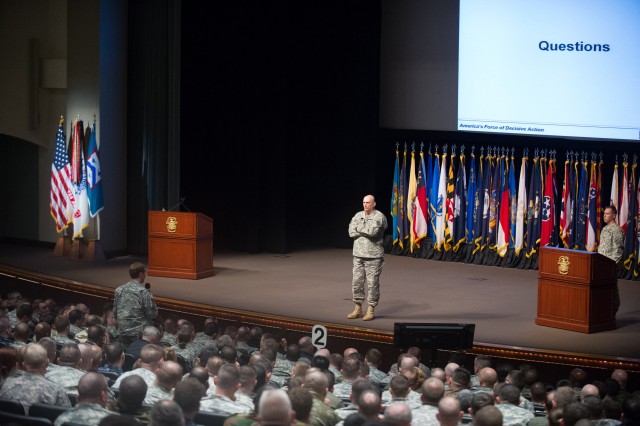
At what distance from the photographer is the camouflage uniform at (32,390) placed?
6.15m

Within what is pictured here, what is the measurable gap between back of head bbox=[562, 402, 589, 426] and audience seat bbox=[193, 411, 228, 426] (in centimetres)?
188

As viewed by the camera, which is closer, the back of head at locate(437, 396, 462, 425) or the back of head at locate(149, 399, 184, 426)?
the back of head at locate(149, 399, 184, 426)

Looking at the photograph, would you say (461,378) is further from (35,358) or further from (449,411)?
(35,358)

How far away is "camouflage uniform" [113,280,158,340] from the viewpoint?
964 centimetres

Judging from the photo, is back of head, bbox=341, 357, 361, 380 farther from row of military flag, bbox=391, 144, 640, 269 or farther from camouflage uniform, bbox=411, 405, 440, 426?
row of military flag, bbox=391, 144, 640, 269

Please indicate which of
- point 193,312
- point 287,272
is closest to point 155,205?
point 287,272

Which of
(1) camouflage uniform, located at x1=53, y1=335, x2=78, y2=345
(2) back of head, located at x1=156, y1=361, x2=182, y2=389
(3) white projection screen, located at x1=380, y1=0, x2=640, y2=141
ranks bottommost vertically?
(1) camouflage uniform, located at x1=53, y1=335, x2=78, y2=345

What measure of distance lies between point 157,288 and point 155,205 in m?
3.11

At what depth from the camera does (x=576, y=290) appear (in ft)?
35.1

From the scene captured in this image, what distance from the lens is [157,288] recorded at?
1283 cm

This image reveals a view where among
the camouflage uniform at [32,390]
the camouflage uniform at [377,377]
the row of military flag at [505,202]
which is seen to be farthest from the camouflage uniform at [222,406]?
the row of military flag at [505,202]

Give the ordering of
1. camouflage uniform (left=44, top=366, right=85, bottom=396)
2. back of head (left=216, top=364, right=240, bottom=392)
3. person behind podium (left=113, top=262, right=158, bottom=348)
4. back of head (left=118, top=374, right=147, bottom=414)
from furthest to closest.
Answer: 1. person behind podium (left=113, top=262, right=158, bottom=348)
2. camouflage uniform (left=44, top=366, right=85, bottom=396)
3. back of head (left=216, top=364, right=240, bottom=392)
4. back of head (left=118, top=374, right=147, bottom=414)

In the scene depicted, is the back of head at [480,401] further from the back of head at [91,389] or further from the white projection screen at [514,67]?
the white projection screen at [514,67]

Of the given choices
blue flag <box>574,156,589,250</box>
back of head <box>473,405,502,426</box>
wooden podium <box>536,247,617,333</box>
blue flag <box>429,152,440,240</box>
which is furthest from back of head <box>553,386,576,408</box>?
blue flag <box>429,152,440,240</box>
